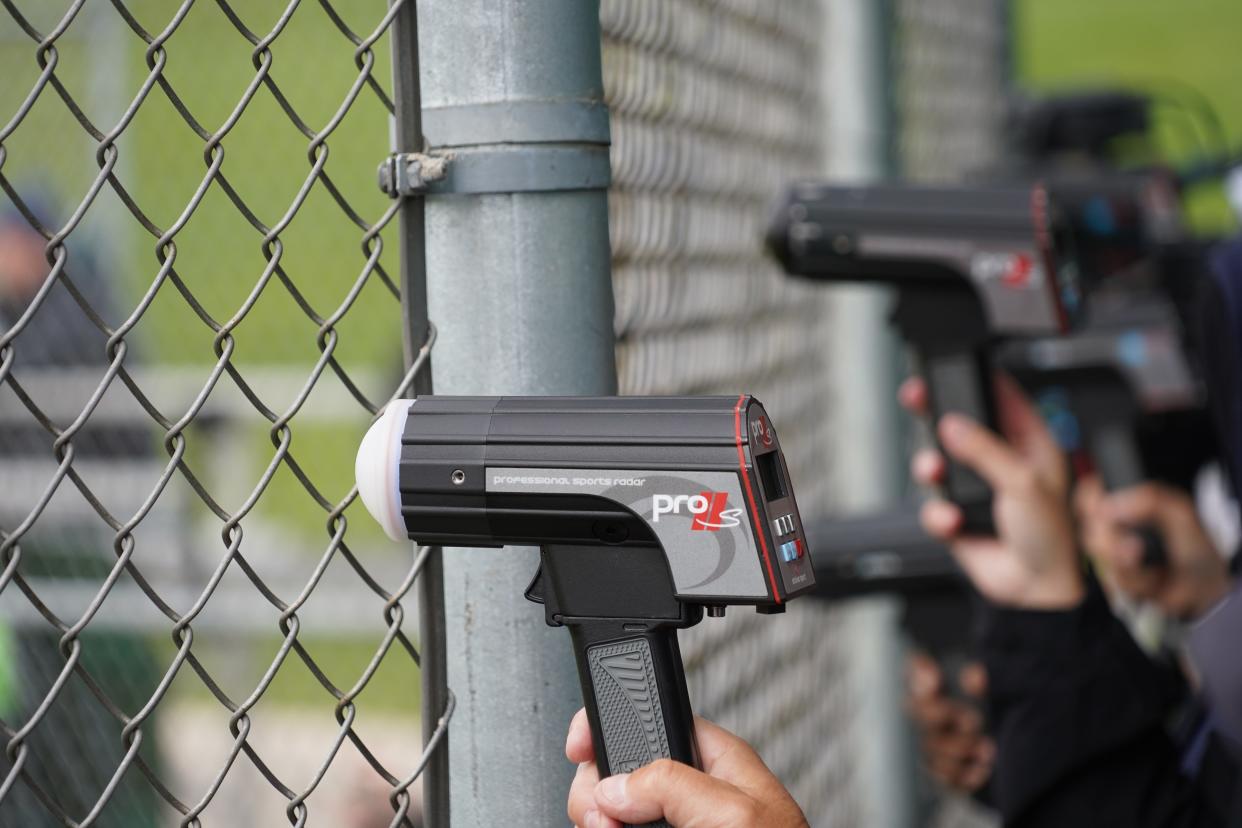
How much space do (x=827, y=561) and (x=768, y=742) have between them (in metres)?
0.34

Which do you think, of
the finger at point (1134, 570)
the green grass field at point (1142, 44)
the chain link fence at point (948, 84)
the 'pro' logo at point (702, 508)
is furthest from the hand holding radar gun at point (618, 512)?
the green grass field at point (1142, 44)

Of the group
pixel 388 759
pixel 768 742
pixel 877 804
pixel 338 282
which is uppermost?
pixel 338 282

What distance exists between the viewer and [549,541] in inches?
39.2

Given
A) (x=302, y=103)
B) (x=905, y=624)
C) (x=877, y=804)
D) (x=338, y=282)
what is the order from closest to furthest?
(x=905, y=624) < (x=877, y=804) < (x=302, y=103) < (x=338, y=282)

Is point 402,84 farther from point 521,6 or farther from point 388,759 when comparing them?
point 388,759

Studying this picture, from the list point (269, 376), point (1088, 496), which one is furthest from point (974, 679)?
point (269, 376)

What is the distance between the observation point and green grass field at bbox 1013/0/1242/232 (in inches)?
678

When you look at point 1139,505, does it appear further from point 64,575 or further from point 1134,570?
point 64,575

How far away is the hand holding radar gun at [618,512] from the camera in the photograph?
0.94 m

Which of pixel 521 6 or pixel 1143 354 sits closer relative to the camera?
pixel 521 6

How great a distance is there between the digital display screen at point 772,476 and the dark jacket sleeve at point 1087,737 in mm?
987

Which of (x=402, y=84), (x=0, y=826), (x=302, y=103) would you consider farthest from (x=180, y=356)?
(x=402, y=84)

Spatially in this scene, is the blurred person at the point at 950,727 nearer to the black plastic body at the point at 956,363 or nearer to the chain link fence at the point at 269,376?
the chain link fence at the point at 269,376

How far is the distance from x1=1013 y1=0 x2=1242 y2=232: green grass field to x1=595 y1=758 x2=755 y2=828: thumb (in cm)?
1571
